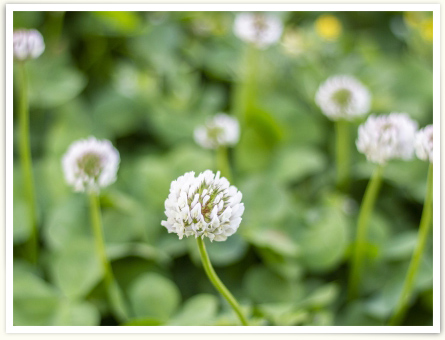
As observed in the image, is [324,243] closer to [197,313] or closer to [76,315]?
[197,313]

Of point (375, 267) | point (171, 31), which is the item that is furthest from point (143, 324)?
point (171, 31)

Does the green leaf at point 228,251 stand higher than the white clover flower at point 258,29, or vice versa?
the white clover flower at point 258,29

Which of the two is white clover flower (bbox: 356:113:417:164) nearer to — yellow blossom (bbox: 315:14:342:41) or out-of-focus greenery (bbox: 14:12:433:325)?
out-of-focus greenery (bbox: 14:12:433:325)

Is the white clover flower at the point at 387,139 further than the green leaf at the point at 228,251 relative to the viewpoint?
No

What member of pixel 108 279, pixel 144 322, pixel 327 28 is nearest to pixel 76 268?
pixel 108 279

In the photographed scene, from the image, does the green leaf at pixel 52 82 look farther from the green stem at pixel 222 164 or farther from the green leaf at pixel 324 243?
the green leaf at pixel 324 243

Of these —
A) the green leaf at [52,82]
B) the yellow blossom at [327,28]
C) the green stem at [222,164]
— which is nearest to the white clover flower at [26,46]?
the green leaf at [52,82]
